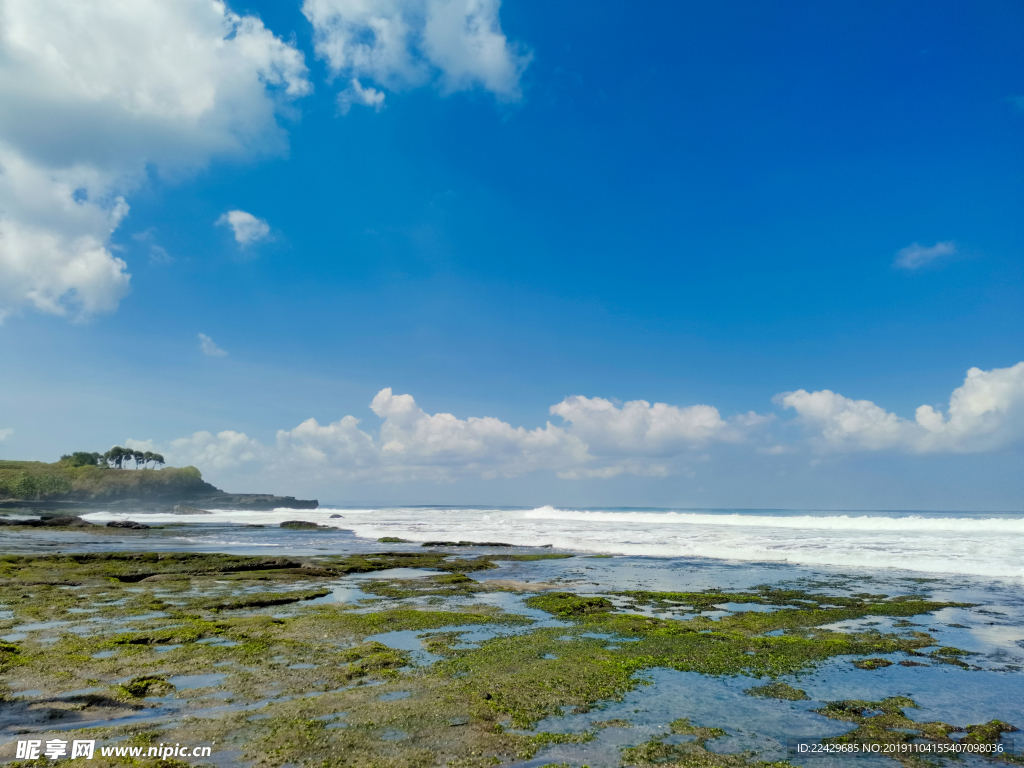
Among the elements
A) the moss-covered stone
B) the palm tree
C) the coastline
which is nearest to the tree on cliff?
the palm tree

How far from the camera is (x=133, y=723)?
719cm

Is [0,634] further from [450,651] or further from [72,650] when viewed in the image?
[450,651]

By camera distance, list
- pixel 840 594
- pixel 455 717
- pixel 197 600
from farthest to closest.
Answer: pixel 840 594
pixel 197 600
pixel 455 717

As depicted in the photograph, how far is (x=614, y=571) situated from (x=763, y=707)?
740 inches

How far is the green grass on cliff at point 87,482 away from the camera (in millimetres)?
125500

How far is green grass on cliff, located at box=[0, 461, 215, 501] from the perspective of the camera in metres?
126

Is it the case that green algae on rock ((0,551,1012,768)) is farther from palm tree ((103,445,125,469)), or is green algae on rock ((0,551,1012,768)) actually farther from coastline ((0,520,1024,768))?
palm tree ((103,445,125,469))

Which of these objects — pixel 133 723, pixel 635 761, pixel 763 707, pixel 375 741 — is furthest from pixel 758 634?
pixel 133 723

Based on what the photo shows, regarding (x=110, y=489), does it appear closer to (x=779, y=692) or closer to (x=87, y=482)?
(x=87, y=482)

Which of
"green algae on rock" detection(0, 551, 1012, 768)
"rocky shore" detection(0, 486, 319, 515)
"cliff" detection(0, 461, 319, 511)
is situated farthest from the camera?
"cliff" detection(0, 461, 319, 511)

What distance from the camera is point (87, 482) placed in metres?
134

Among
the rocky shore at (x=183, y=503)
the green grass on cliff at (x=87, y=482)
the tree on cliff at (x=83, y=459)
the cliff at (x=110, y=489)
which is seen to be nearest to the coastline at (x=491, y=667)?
the rocky shore at (x=183, y=503)

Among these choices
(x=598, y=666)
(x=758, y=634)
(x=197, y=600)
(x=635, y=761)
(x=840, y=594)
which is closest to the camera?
(x=635, y=761)

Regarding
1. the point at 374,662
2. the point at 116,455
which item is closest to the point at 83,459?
the point at 116,455
